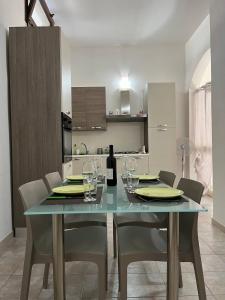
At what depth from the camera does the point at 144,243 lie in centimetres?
177

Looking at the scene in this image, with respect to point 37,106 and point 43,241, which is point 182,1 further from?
point 43,241

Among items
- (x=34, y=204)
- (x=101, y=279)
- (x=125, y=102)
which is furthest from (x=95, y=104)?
(x=101, y=279)

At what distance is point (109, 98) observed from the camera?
20.0 feet

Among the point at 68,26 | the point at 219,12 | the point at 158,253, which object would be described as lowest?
the point at 158,253

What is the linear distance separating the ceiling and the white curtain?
122 cm

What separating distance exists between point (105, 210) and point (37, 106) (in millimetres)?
2361

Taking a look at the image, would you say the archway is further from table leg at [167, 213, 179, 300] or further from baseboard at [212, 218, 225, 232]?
table leg at [167, 213, 179, 300]

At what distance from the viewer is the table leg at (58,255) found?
1.49 m

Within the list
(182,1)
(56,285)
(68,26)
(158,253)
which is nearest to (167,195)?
(158,253)

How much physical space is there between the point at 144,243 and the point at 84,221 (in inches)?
25.6

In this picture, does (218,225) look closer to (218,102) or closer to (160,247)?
(218,102)

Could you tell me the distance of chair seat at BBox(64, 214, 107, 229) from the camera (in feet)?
7.39

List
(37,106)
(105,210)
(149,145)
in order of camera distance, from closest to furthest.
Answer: (105,210) → (37,106) → (149,145)

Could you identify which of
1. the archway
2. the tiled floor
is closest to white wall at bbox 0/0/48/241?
the tiled floor
